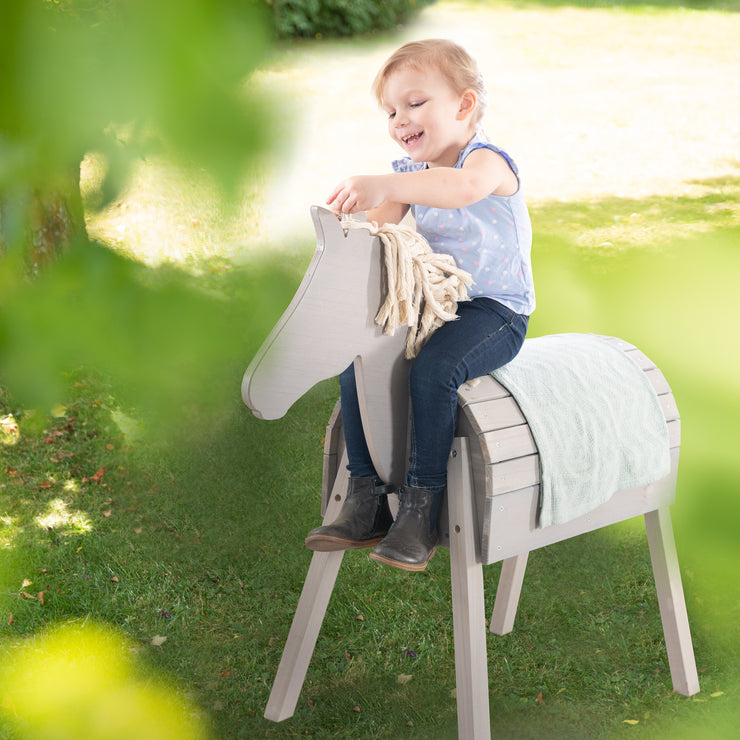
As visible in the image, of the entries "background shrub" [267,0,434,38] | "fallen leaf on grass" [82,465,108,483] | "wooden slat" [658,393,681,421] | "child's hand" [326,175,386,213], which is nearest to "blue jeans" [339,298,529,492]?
"child's hand" [326,175,386,213]

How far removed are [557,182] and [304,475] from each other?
337cm

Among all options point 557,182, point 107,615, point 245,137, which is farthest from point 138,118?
point 557,182

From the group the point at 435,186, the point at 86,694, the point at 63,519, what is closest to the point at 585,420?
the point at 435,186

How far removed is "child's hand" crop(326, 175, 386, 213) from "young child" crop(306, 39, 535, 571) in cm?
3

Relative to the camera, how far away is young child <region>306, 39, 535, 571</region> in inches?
62.9

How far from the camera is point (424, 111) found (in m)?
1.63

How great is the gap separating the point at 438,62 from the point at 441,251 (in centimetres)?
38

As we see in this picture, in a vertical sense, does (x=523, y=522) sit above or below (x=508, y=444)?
below

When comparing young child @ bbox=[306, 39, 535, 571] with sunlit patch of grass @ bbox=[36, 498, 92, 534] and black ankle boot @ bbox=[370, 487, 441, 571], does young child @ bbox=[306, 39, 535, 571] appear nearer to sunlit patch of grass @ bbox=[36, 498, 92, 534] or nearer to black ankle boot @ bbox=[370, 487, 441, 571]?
black ankle boot @ bbox=[370, 487, 441, 571]

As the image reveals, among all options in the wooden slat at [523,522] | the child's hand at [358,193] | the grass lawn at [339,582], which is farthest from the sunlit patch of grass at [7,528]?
the child's hand at [358,193]

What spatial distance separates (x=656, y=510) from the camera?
221 cm

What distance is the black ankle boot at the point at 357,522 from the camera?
1.80m

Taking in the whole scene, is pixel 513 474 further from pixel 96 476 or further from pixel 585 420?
pixel 96 476

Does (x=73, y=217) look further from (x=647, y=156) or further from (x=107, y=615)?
(x=647, y=156)
